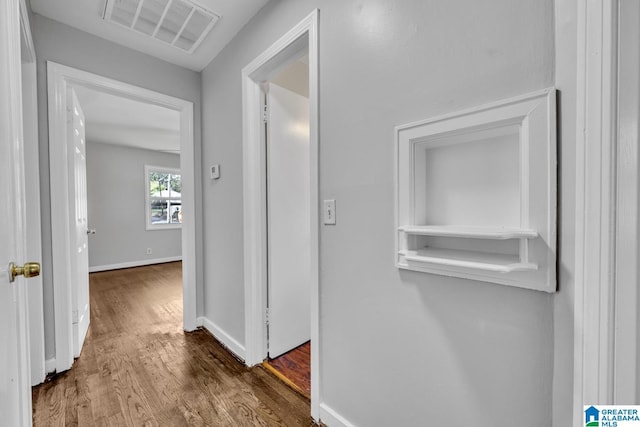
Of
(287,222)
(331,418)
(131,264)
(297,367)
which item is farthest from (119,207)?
(331,418)

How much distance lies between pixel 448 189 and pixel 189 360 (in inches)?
83.0

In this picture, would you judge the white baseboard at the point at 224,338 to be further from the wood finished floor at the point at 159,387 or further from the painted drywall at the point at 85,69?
the painted drywall at the point at 85,69

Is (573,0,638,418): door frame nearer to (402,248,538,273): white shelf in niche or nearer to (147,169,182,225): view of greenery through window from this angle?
(402,248,538,273): white shelf in niche

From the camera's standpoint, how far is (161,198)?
19.0 ft

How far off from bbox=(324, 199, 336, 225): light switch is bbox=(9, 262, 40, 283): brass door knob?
104 cm

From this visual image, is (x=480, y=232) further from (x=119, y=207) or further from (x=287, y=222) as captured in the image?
(x=119, y=207)

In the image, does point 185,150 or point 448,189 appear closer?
point 448,189

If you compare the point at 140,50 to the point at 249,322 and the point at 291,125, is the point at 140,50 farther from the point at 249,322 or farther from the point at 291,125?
the point at 249,322

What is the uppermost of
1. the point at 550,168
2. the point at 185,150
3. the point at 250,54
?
the point at 250,54

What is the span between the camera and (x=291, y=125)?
81.7 inches

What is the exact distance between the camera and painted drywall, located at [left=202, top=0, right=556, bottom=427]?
0.76 metres

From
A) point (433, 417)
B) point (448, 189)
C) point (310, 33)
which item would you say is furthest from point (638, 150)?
point (310, 33)

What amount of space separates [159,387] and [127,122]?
3.73 metres

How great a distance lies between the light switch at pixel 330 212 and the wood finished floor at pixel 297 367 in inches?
42.8
